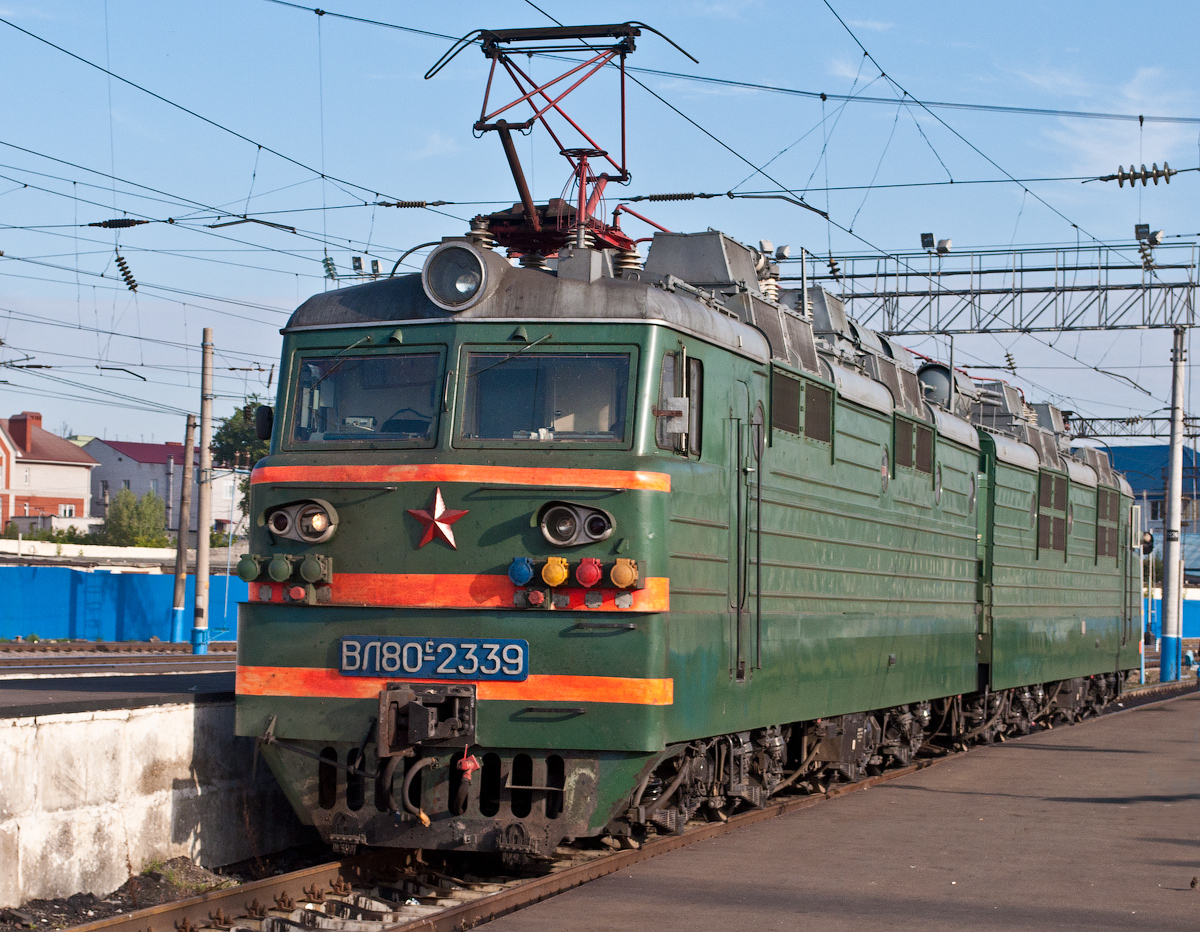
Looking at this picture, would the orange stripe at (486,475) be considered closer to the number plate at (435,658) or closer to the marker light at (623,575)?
the marker light at (623,575)

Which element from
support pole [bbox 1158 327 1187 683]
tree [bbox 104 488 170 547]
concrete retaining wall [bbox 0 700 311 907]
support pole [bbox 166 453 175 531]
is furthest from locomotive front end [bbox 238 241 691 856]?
support pole [bbox 166 453 175 531]

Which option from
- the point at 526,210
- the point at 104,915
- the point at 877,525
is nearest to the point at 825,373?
the point at 877,525

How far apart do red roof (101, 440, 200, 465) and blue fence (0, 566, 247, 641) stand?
66768mm

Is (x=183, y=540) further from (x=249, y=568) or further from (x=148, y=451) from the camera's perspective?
(x=148, y=451)

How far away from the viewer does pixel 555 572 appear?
853cm

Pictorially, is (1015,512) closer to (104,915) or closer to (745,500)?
(745,500)

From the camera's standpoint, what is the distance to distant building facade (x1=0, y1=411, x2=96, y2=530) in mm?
86062

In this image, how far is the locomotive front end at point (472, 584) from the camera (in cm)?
866

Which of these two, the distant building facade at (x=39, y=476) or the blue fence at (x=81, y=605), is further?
the distant building facade at (x=39, y=476)

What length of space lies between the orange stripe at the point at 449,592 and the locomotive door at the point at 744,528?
133cm

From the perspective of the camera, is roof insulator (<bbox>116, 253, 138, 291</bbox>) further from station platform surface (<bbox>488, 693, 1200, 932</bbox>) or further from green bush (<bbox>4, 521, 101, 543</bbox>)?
green bush (<bbox>4, 521, 101, 543</bbox>)

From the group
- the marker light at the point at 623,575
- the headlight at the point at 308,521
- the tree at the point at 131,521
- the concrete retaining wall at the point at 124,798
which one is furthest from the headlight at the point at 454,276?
the tree at the point at 131,521

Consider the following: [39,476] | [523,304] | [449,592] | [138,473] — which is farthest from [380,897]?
[138,473]

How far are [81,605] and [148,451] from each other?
230 ft
